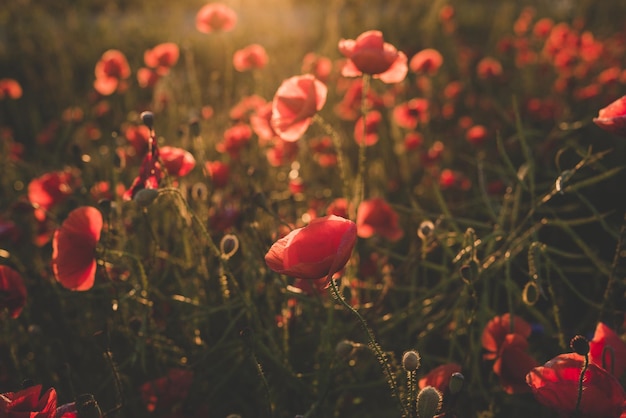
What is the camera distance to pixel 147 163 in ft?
3.89

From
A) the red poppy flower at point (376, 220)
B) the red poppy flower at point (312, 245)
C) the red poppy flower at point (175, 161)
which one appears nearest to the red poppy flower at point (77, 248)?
the red poppy flower at point (175, 161)

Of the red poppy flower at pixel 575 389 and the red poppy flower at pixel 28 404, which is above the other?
the red poppy flower at pixel 575 389

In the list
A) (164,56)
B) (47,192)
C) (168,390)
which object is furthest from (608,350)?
(164,56)

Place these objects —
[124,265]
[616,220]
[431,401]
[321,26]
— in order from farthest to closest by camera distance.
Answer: [321,26], [616,220], [124,265], [431,401]

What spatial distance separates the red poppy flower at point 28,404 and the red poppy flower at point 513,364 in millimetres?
744

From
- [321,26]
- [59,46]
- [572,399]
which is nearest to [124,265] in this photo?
[572,399]

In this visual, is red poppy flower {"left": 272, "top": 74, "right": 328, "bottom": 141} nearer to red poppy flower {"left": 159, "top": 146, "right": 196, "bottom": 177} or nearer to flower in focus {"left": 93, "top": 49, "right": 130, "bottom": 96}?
red poppy flower {"left": 159, "top": 146, "right": 196, "bottom": 177}

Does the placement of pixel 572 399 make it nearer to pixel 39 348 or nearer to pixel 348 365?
pixel 348 365

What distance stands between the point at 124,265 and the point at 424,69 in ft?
4.34

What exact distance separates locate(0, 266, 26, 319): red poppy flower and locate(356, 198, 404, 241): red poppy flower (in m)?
0.74

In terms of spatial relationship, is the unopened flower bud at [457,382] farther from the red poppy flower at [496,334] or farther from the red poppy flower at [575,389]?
the red poppy flower at [496,334]

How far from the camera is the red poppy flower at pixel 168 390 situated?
117cm

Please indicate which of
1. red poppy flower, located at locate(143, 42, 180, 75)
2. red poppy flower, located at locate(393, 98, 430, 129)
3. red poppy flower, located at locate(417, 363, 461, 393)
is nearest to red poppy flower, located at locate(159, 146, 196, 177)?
red poppy flower, located at locate(417, 363, 461, 393)

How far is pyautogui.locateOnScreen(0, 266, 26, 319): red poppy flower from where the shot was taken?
1.15 meters
